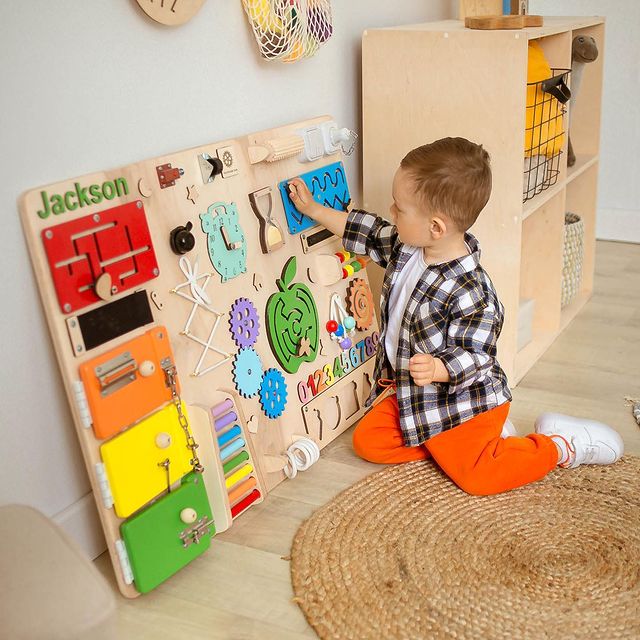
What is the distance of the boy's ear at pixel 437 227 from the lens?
1.39 m

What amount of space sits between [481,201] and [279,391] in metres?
0.48

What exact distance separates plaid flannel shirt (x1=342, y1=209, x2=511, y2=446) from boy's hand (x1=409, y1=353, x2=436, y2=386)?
0.04 metres

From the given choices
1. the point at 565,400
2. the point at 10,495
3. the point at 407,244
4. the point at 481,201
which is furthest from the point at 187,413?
the point at 565,400

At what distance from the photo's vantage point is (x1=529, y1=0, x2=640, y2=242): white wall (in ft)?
8.88

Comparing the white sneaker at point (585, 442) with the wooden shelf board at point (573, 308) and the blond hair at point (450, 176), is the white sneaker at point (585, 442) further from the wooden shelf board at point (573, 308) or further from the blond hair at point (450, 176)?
the wooden shelf board at point (573, 308)

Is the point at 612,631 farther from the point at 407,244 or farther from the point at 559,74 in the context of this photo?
the point at 559,74

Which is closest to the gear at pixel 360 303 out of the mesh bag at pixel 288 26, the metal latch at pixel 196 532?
the mesh bag at pixel 288 26

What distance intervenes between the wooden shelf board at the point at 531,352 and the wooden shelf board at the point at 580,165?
1.27 ft

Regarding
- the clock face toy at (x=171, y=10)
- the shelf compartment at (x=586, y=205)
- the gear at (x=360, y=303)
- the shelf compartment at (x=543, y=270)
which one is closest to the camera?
the clock face toy at (x=171, y=10)

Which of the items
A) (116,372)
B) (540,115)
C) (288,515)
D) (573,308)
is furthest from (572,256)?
(116,372)

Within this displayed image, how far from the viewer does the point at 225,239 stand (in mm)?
1387

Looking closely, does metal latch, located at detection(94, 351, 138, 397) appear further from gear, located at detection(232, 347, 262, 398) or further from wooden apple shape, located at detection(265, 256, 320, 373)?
wooden apple shape, located at detection(265, 256, 320, 373)

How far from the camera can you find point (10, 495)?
3.88 feet

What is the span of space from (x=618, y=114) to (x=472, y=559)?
2.01 m
